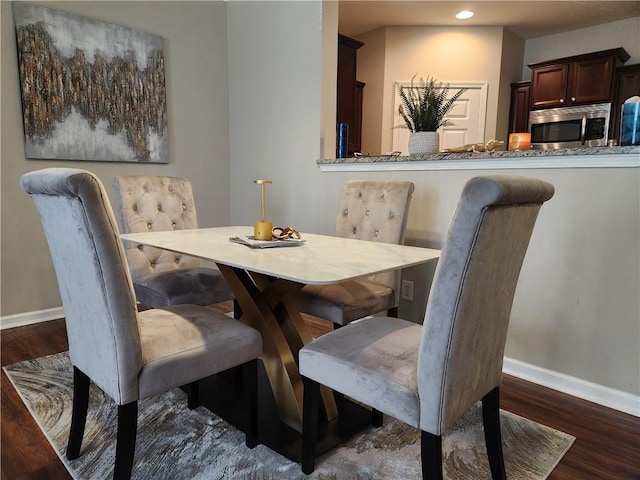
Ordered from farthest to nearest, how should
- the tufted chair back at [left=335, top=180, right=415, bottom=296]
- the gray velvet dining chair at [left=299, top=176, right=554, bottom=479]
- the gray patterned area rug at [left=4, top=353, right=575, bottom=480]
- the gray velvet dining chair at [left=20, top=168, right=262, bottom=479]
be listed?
the tufted chair back at [left=335, top=180, right=415, bottom=296]
the gray patterned area rug at [left=4, top=353, right=575, bottom=480]
the gray velvet dining chair at [left=20, top=168, right=262, bottom=479]
the gray velvet dining chair at [left=299, top=176, right=554, bottom=479]

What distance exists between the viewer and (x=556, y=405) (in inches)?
72.5

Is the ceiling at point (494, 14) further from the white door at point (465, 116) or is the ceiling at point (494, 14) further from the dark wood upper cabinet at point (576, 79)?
the white door at point (465, 116)

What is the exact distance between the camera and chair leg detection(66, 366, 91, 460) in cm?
139

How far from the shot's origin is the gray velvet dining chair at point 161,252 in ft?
6.71

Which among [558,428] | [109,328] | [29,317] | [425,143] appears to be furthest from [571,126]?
[29,317]

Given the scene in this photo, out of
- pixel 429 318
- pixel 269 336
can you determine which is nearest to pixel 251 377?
pixel 269 336

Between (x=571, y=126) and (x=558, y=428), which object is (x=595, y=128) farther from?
(x=558, y=428)

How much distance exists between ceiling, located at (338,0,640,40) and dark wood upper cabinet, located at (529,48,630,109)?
411mm

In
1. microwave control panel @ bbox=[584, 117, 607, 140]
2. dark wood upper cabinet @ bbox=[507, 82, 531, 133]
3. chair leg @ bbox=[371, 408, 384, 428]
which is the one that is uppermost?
dark wood upper cabinet @ bbox=[507, 82, 531, 133]

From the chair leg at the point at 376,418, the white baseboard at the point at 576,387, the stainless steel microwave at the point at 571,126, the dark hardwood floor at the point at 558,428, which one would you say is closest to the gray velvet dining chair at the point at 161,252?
the dark hardwood floor at the point at 558,428

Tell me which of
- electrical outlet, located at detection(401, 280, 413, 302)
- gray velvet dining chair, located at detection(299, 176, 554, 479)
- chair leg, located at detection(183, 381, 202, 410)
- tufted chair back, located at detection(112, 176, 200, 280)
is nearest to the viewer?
gray velvet dining chair, located at detection(299, 176, 554, 479)

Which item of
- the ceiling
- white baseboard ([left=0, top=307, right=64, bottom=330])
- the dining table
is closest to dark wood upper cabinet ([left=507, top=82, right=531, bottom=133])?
the ceiling

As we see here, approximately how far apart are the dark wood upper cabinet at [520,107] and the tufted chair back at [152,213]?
4313 millimetres

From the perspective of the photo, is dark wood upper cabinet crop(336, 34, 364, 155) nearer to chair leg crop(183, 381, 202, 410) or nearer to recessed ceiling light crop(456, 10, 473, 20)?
recessed ceiling light crop(456, 10, 473, 20)
